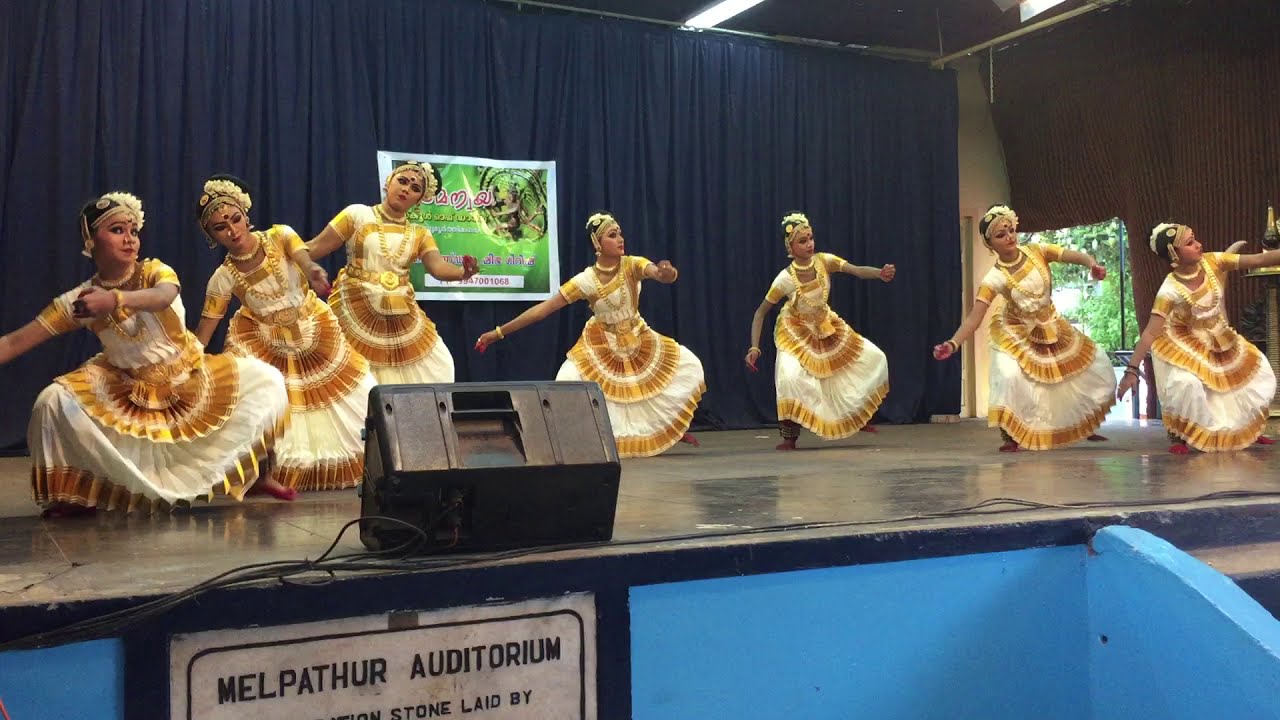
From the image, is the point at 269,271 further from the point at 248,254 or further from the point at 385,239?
the point at 385,239

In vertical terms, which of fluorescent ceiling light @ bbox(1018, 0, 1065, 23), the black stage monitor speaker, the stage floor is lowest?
the stage floor

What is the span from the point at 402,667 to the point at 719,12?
6738 mm

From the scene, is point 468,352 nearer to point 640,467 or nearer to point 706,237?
point 706,237

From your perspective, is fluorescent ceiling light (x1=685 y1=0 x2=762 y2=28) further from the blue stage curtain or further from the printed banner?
the printed banner

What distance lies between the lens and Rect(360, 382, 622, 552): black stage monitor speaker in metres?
2.04

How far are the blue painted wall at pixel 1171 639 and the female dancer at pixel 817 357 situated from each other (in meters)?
3.65

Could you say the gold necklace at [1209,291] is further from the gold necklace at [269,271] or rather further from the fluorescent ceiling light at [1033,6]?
the gold necklace at [269,271]

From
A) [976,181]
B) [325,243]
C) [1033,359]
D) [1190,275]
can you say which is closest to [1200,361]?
[1190,275]

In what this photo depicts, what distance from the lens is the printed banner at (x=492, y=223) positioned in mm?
7027

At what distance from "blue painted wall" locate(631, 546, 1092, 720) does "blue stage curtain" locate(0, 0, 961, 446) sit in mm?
5112

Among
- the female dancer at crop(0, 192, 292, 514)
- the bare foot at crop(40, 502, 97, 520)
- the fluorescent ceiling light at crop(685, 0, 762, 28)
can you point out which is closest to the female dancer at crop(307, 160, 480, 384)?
the female dancer at crop(0, 192, 292, 514)

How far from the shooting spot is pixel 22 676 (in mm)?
1653

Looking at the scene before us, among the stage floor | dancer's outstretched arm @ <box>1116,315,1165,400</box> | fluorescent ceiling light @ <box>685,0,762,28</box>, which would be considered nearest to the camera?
the stage floor

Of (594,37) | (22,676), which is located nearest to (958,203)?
(594,37)
